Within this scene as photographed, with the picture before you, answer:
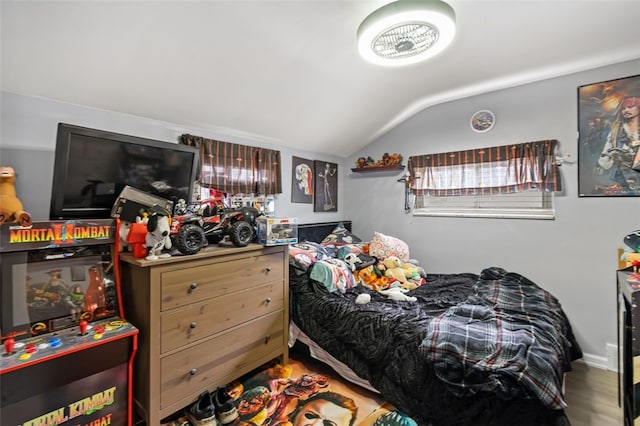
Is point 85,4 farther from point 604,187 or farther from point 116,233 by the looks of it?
point 604,187

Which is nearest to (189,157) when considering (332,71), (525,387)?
(332,71)

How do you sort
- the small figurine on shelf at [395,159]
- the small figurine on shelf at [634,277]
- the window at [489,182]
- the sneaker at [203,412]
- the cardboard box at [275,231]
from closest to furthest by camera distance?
1. the small figurine on shelf at [634,277]
2. the sneaker at [203,412]
3. the cardboard box at [275,231]
4. the window at [489,182]
5. the small figurine on shelf at [395,159]

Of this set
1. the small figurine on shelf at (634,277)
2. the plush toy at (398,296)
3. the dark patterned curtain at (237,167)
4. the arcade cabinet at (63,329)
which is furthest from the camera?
the dark patterned curtain at (237,167)

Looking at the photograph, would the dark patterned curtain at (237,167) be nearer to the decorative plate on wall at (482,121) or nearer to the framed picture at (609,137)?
the decorative plate on wall at (482,121)

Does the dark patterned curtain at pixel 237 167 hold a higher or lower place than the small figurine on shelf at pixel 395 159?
lower

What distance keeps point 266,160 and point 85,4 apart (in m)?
1.70

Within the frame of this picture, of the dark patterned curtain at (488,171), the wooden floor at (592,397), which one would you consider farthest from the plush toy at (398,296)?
the dark patterned curtain at (488,171)

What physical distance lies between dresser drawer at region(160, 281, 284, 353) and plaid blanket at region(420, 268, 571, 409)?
3.52 ft

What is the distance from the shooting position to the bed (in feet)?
4.35

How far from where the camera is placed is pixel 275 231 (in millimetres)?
2062

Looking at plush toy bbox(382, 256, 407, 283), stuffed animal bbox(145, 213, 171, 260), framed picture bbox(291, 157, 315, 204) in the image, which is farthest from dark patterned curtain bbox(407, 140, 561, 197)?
stuffed animal bbox(145, 213, 171, 260)

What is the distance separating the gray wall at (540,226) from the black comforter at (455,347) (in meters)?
0.47

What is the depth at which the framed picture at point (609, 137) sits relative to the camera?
228 cm

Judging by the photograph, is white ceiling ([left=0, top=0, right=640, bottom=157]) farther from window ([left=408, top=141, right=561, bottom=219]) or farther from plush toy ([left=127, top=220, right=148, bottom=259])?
plush toy ([left=127, top=220, right=148, bottom=259])
